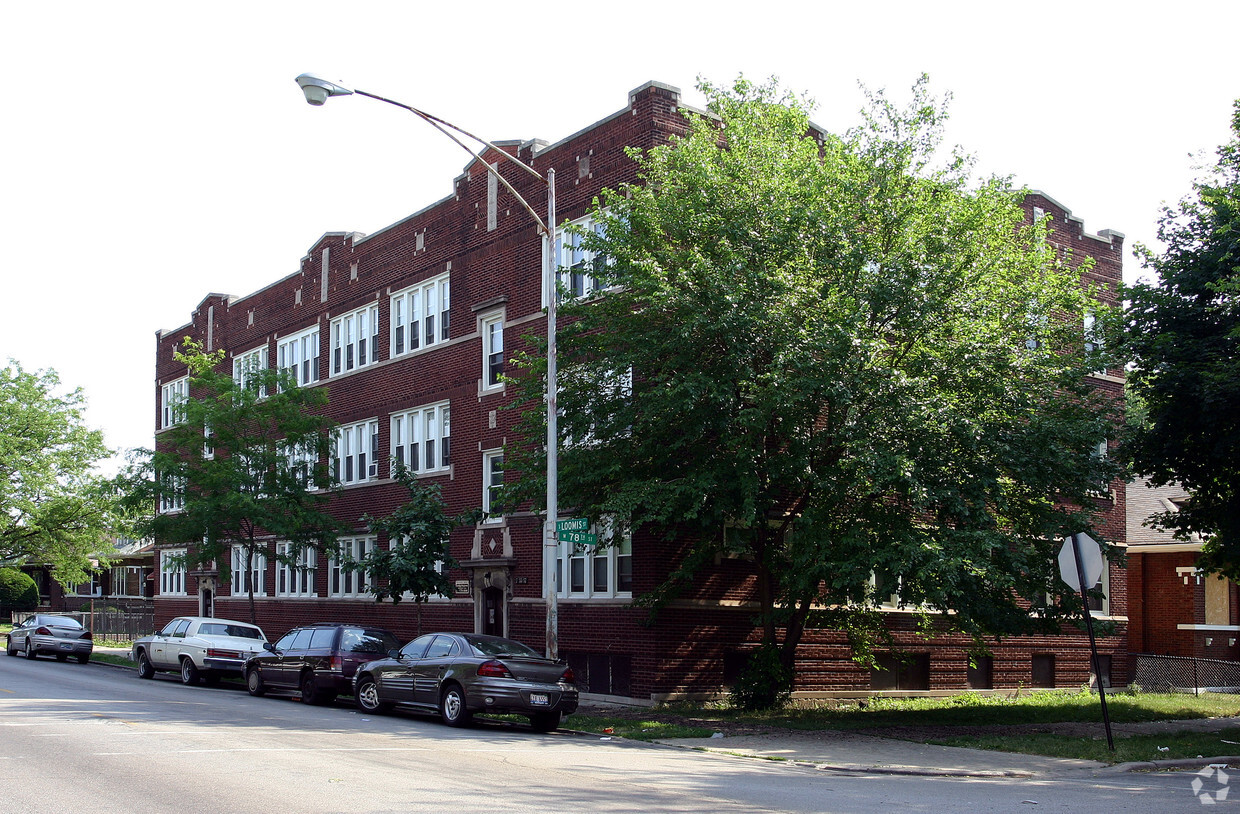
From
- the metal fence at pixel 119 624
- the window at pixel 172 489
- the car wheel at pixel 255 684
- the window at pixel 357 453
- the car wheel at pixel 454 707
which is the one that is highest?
the window at pixel 357 453

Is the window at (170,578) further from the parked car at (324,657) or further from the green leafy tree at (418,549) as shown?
the parked car at (324,657)

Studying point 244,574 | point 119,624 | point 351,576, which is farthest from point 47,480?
point 351,576

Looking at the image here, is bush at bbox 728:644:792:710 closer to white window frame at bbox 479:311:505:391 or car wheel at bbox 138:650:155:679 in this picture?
white window frame at bbox 479:311:505:391

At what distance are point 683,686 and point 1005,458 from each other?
8287mm

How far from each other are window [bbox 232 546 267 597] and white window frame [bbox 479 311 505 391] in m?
12.8

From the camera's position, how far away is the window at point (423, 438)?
29.4m

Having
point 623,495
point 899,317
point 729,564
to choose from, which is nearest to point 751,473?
point 623,495

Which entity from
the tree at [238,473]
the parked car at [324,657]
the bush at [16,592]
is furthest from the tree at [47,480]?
the parked car at [324,657]

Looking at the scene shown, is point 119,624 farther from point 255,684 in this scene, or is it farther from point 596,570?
point 596,570

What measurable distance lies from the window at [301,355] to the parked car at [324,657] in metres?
14.5

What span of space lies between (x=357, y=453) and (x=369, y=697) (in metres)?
14.5

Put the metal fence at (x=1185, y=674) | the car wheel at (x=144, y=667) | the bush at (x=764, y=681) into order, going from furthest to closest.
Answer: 1. the metal fence at (x=1185, y=674)
2. the car wheel at (x=144, y=667)
3. the bush at (x=764, y=681)

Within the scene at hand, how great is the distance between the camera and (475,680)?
55.8 ft

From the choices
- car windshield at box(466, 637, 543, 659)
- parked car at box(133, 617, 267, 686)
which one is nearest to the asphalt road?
car windshield at box(466, 637, 543, 659)
